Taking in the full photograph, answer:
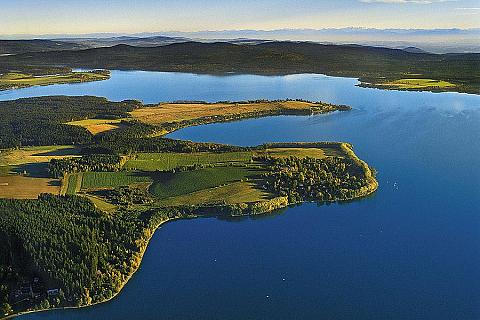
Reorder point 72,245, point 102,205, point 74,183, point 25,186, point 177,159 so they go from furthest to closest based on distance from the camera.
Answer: point 177,159 < point 74,183 < point 25,186 < point 102,205 < point 72,245

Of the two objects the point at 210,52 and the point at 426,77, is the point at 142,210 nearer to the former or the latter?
the point at 426,77

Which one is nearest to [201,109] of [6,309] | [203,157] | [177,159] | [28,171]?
[203,157]

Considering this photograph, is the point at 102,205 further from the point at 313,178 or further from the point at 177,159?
the point at 313,178

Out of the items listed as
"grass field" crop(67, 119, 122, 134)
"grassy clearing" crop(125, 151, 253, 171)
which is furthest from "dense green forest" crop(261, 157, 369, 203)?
"grass field" crop(67, 119, 122, 134)

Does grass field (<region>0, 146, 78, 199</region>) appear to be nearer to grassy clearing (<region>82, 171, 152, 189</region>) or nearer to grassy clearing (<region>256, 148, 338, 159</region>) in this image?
grassy clearing (<region>82, 171, 152, 189</region>)

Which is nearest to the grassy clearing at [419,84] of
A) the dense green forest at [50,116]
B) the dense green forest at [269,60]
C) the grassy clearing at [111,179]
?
the dense green forest at [269,60]

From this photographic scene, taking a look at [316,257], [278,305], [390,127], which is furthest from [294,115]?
[278,305]
